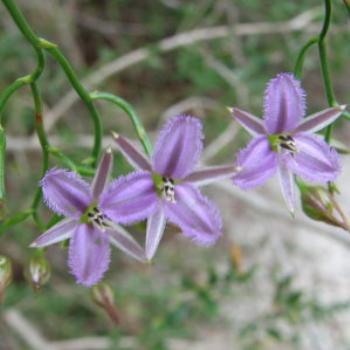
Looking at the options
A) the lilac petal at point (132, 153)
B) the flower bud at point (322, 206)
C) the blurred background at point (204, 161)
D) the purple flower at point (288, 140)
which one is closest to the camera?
the lilac petal at point (132, 153)

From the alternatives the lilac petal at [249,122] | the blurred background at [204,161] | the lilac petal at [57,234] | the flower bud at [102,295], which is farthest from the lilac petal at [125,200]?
the blurred background at [204,161]

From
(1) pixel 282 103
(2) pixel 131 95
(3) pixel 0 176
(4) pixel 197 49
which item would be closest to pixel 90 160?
(3) pixel 0 176

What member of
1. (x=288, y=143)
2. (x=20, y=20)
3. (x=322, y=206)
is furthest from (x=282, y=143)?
(x=20, y=20)

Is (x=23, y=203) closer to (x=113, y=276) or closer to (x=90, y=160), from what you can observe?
(x=113, y=276)

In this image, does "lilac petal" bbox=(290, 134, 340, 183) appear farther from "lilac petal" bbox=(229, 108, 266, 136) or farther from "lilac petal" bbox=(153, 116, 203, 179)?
"lilac petal" bbox=(153, 116, 203, 179)

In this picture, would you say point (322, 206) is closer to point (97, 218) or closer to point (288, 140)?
point (288, 140)

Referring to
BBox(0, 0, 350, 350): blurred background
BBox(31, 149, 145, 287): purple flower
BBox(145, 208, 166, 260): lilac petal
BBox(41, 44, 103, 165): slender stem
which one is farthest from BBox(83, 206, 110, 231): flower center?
BBox(0, 0, 350, 350): blurred background

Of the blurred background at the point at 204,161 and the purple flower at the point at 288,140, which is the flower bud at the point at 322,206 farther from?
the blurred background at the point at 204,161
